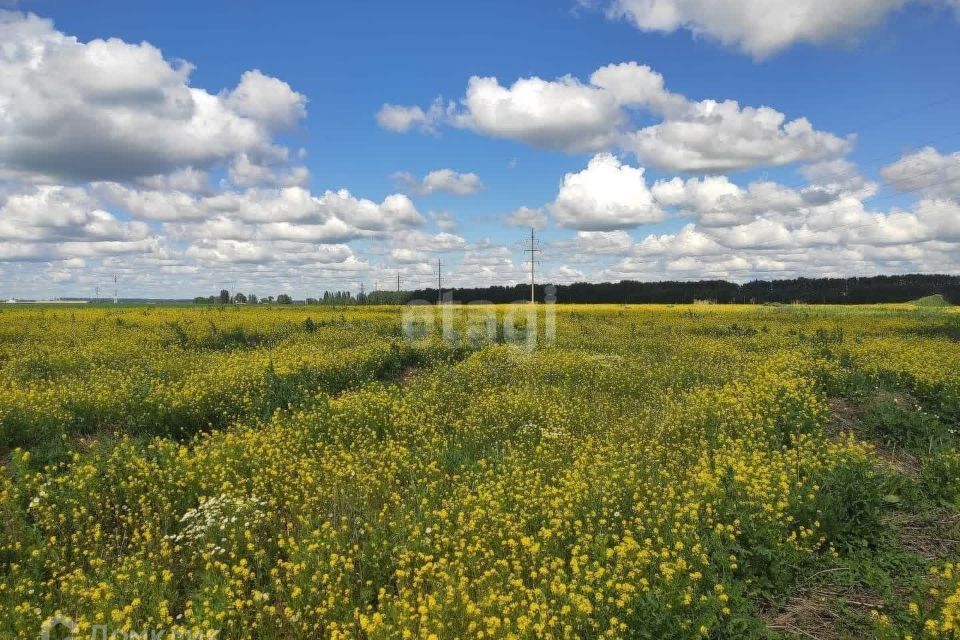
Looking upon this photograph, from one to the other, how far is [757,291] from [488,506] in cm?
7488

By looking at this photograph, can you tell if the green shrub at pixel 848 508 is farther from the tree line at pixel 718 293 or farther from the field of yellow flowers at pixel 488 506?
the tree line at pixel 718 293

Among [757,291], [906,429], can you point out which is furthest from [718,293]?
[906,429]

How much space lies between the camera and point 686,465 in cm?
780

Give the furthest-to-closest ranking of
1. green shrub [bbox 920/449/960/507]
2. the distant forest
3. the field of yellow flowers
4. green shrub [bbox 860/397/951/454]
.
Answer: the distant forest, green shrub [bbox 860/397/951/454], green shrub [bbox 920/449/960/507], the field of yellow flowers

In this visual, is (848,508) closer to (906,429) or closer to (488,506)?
(488,506)

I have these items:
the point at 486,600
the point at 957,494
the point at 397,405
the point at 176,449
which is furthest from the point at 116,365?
the point at 957,494

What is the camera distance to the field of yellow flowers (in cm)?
446

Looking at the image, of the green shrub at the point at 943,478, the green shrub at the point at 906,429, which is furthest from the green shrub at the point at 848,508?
the green shrub at the point at 906,429

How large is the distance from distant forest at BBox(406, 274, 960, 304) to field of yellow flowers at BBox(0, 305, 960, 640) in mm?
47709

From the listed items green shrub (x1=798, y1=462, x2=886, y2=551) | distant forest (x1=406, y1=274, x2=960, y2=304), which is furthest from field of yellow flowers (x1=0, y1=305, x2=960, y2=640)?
distant forest (x1=406, y1=274, x2=960, y2=304)

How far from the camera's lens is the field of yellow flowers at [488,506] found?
4.46 metres

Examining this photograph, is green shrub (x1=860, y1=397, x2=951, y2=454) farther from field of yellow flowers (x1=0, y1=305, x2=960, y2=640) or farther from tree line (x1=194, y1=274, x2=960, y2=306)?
tree line (x1=194, y1=274, x2=960, y2=306)

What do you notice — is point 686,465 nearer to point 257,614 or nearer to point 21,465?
point 257,614

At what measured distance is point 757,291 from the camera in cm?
7081
